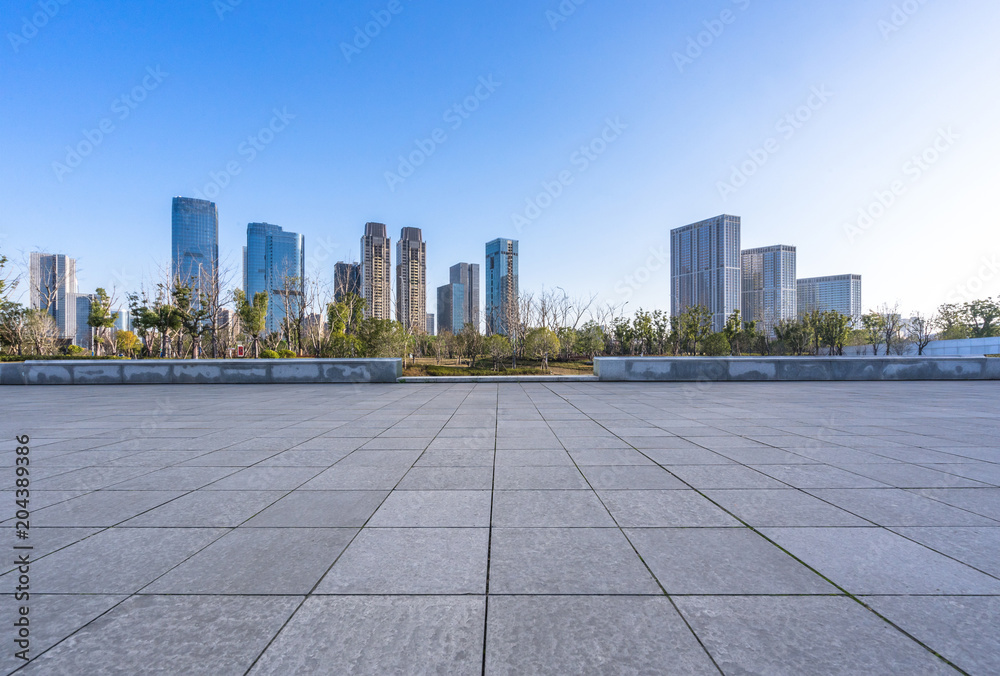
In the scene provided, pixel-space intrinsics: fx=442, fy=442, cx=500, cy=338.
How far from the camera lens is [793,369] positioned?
51.3 feet

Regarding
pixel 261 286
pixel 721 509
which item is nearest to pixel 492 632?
pixel 721 509

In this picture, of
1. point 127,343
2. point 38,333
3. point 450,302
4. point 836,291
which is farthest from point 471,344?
point 450,302

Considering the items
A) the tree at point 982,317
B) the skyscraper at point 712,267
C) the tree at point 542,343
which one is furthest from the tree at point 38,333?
the skyscraper at point 712,267

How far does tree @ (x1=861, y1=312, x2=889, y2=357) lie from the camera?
4828cm

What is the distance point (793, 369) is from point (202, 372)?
2088cm

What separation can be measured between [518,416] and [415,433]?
2.27 m

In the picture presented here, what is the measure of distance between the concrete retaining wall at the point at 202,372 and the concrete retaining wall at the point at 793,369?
8.43 m

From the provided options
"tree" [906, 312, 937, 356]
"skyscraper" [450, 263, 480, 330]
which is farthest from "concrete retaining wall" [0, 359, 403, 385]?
"skyscraper" [450, 263, 480, 330]

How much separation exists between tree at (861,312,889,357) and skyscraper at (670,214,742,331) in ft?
110

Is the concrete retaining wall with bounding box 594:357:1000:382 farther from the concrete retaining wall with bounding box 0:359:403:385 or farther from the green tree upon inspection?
the green tree

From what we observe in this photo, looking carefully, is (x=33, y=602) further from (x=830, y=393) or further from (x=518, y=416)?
(x=830, y=393)

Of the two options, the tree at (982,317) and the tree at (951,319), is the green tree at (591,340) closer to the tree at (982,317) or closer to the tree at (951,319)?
the tree at (951,319)

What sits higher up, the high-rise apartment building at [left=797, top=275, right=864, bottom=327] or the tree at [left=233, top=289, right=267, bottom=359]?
the high-rise apartment building at [left=797, top=275, right=864, bottom=327]

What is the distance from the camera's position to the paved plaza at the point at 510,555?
1854 millimetres
